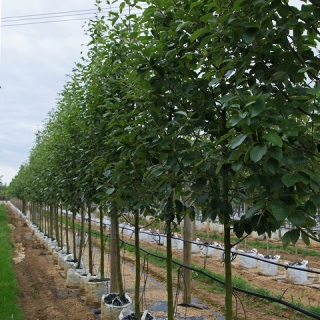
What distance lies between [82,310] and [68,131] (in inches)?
120

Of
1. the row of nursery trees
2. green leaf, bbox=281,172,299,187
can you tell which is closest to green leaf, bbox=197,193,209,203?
the row of nursery trees

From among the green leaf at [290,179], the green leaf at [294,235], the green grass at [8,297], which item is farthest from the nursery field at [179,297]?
the green leaf at [290,179]

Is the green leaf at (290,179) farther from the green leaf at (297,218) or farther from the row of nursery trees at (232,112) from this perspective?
the green leaf at (297,218)

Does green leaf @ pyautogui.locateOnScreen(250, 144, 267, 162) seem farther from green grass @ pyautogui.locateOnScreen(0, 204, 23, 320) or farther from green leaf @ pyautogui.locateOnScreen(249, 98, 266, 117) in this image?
green grass @ pyautogui.locateOnScreen(0, 204, 23, 320)

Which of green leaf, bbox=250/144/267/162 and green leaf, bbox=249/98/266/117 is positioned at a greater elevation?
green leaf, bbox=249/98/266/117

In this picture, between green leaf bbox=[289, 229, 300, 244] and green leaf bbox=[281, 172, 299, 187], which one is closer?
green leaf bbox=[281, 172, 299, 187]

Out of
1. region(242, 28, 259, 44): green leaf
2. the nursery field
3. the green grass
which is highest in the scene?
region(242, 28, 259, 44): green leaf

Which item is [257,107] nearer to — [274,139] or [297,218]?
[274,139]

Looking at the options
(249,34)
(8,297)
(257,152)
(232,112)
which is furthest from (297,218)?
(8,297)

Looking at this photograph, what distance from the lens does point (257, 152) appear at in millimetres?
1522

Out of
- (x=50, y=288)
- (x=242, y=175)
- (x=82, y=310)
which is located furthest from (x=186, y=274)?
(x=242, y=175)

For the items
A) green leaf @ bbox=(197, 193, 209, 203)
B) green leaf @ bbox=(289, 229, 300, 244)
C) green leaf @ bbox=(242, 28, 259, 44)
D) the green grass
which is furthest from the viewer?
the green grass

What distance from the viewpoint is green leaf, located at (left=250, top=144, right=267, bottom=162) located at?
150 centimetres

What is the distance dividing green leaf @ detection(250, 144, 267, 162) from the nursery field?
3.93 metres
